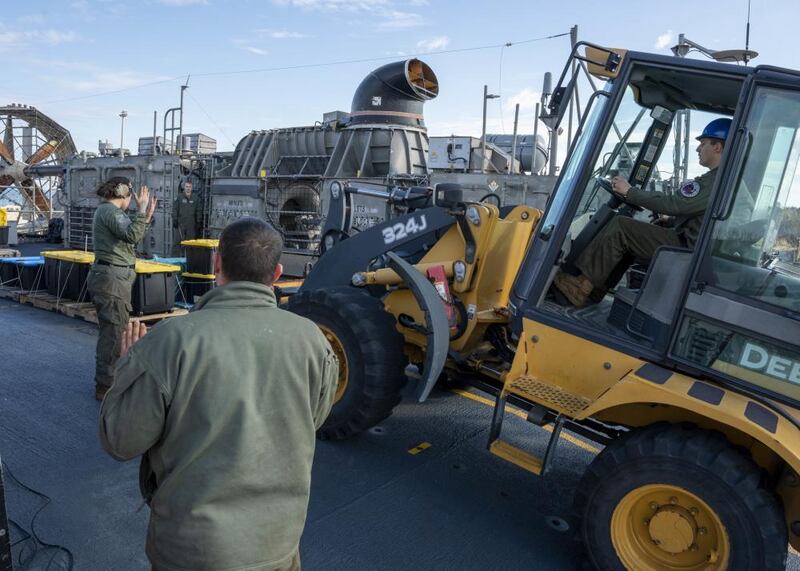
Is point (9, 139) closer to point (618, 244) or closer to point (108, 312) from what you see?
point (108, 312)

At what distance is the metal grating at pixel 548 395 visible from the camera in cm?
351

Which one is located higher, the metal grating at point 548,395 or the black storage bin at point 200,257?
the metal grating at point 548,395

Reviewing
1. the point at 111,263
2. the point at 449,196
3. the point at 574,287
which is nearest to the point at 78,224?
the point at 111,263

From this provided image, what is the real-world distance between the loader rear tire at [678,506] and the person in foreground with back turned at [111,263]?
4.21 metres

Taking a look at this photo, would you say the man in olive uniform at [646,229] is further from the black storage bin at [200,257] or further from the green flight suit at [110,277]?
the black storage bin at [200,257]

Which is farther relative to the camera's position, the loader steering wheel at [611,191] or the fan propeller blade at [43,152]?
the fan propeller blade at [43,152]

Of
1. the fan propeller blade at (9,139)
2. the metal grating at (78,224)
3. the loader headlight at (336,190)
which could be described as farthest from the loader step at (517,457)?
the fan propeller blade at (9,139)

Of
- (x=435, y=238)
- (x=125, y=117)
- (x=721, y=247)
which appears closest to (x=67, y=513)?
(x=435, y=238)

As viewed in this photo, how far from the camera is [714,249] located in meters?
3.12

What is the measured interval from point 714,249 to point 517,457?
5.42ft

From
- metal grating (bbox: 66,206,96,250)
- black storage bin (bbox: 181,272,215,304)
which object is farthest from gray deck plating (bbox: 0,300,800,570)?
metal grating (bbox: 66,206,96,250)

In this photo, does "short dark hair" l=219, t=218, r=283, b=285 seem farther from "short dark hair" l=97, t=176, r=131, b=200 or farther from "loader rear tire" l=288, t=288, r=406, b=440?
"short dark hair" l=97, t=176, r=131, b=200

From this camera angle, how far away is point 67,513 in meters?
3.64

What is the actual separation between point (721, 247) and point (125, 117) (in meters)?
26.5
